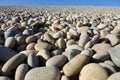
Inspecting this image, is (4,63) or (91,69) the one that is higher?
(91,69)

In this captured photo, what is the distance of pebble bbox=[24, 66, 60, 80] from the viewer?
2167 millimetres

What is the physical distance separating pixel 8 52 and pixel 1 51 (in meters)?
0.07

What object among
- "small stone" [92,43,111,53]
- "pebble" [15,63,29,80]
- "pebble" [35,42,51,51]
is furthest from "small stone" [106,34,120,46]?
"pebble" [15,63,29,80]

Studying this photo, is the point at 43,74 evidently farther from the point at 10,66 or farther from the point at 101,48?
the point at 101,48

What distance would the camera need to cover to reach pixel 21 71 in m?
2.33

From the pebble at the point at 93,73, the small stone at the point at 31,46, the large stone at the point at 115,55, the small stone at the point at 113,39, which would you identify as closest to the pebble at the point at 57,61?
the pebble at the point at 93,73

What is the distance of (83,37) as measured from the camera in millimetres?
3264

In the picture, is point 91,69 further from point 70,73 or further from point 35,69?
point 35,69

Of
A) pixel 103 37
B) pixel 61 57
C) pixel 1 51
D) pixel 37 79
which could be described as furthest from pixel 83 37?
pixel 37 79

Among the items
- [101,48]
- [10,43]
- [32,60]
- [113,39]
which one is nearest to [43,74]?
[32,60]

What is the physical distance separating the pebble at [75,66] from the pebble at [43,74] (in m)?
0.11

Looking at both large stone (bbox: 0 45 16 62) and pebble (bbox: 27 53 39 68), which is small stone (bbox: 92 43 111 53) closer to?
pebble (bbox: 27 53 39 68)

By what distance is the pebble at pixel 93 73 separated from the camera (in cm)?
204

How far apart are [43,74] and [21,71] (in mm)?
239
